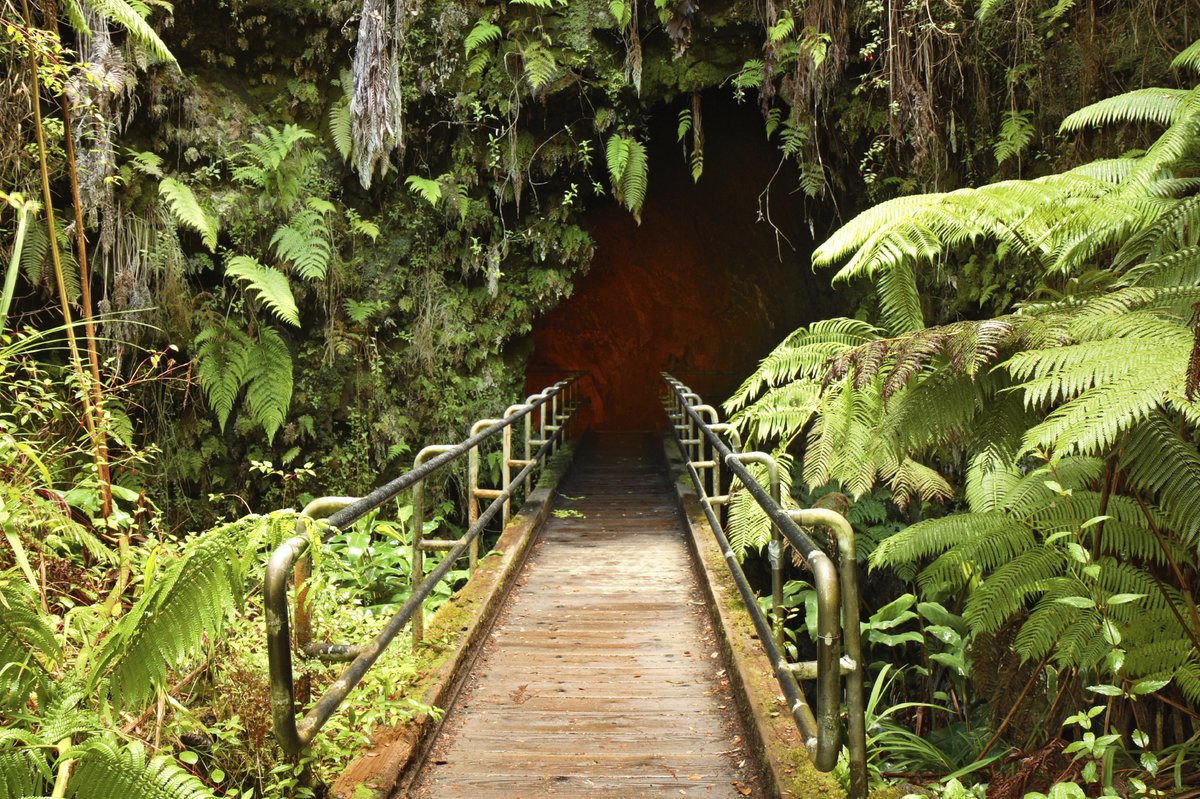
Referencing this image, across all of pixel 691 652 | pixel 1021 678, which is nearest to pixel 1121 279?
pixel 1021 678

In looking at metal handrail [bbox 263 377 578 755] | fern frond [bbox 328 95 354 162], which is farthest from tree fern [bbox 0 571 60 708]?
fern frond [bbox 328 95 354 162]

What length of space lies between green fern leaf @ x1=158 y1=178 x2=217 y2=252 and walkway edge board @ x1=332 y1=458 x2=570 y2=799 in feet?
12.5

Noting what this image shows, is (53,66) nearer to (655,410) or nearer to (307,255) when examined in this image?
(307,255)

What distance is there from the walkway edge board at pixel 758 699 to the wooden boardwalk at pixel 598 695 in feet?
0.27

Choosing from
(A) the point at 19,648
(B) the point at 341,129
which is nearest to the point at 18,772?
(A) the point at 19,648

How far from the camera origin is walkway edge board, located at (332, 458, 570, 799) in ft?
7.75

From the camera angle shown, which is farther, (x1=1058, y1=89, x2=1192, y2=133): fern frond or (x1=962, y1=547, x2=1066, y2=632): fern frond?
(x1=1058, y1=89, x2=1192, y2=133): fern frond

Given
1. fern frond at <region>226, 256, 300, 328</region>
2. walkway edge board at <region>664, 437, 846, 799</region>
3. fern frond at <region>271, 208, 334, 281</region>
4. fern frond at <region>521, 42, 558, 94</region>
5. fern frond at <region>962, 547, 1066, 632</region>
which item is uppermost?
fern frond at <region>521, 42, 558, 94</region>

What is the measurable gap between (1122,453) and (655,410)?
1494 cm

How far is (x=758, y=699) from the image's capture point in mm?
2918

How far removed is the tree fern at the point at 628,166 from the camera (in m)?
8.45

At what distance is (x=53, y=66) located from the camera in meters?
3.92

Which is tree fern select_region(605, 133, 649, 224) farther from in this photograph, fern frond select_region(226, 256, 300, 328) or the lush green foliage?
the lush green foliage

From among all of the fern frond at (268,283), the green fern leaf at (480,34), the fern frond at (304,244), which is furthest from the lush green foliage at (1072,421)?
the green fern leaf at (480,34)
